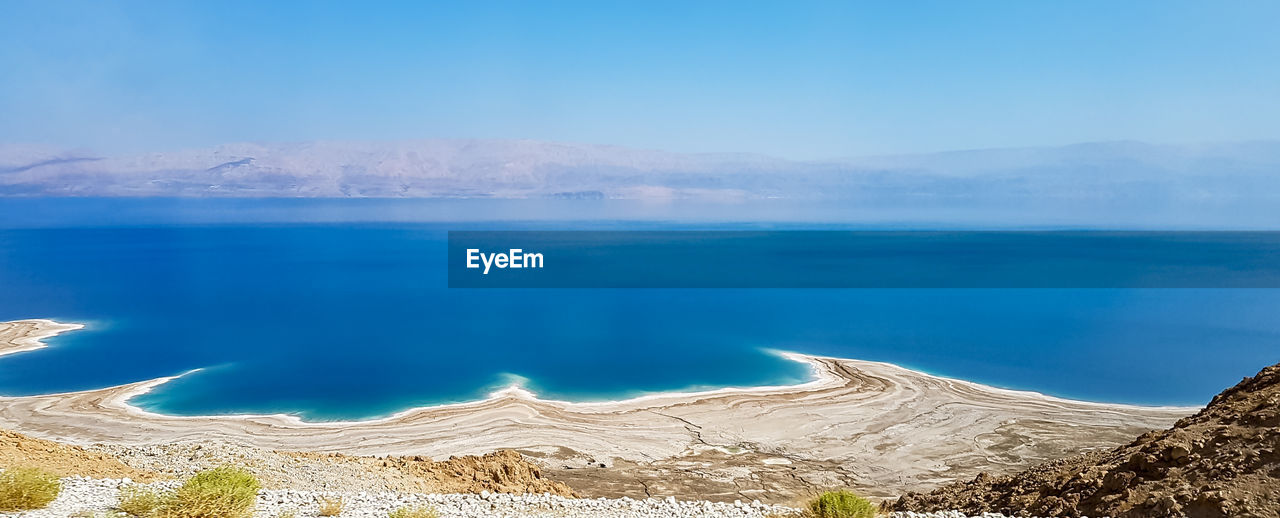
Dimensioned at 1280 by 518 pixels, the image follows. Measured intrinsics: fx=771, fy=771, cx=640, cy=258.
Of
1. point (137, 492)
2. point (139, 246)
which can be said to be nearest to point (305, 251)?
point (139, 246)

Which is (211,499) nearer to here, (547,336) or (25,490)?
(25,490)

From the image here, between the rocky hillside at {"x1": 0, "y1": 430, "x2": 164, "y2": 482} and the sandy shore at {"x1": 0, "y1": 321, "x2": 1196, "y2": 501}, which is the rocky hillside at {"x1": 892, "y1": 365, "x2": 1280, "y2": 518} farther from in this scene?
the rocky hillside at {"x1": 0, "y1": 430, "x2": 164, "y2": 482}

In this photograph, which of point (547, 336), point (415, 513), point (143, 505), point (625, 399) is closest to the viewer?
Result: point (143, 505)

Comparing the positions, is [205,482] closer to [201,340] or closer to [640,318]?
[201,340]

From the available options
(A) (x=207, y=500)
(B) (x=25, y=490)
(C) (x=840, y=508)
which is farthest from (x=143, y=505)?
(C) (x=840, y=508)

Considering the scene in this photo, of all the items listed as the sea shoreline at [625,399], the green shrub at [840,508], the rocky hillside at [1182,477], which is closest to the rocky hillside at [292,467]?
the green shrub at [840,508]

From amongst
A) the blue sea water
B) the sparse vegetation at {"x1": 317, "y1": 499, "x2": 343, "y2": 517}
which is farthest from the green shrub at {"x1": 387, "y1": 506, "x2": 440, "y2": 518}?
the blue sea water
